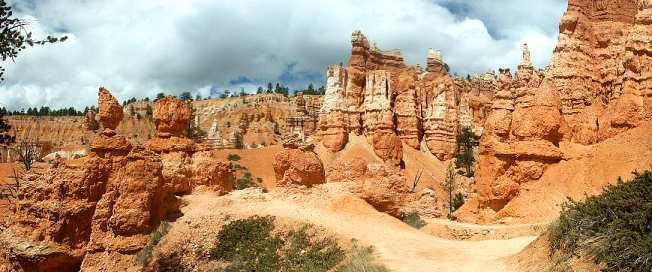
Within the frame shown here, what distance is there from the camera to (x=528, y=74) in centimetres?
4794

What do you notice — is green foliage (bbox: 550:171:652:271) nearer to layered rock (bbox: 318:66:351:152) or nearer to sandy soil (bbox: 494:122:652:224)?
sandy soil (bbox: 494:122:652:224)

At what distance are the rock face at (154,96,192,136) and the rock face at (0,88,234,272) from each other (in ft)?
13.5

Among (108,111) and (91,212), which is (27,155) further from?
(91,212)

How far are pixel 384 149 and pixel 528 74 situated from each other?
41.5ft

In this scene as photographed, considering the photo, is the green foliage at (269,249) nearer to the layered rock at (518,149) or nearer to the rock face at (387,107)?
the layered rock at (518,149)

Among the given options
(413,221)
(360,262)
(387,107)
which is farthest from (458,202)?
(360,262)

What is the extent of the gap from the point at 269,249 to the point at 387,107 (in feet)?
116

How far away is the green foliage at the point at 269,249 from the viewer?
1499 centimetres

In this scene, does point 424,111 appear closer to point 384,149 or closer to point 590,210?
point 384,149

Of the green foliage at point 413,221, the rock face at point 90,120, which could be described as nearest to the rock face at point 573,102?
the green foliage at point 413,221

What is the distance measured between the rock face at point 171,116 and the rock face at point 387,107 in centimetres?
2671

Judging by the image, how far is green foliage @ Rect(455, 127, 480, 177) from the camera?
169 ft

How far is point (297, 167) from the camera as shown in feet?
67.7

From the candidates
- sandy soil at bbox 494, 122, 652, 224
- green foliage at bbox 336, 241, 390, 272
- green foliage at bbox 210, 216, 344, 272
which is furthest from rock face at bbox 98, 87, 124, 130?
sandy soil at bbox 494, 122, 652, 224
